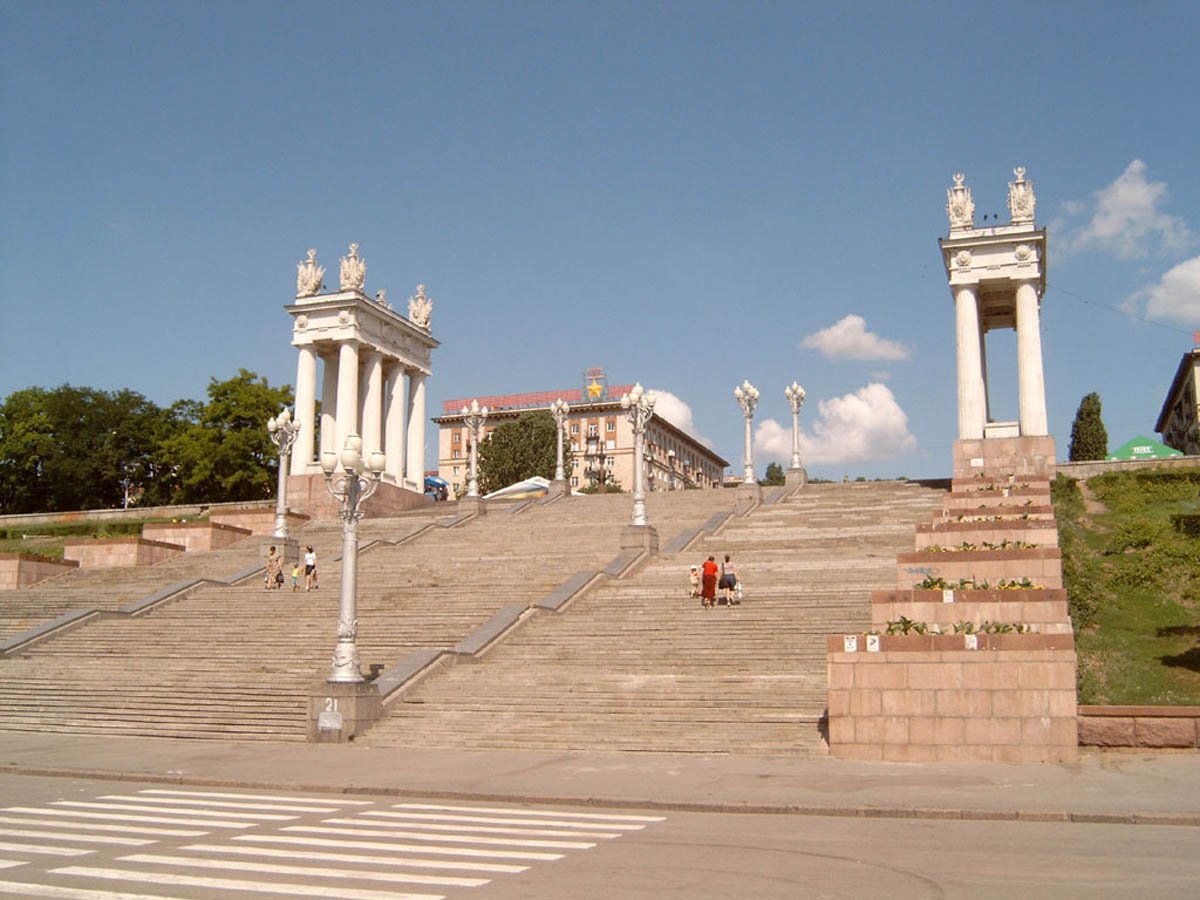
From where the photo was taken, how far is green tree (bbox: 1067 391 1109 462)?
60.1m

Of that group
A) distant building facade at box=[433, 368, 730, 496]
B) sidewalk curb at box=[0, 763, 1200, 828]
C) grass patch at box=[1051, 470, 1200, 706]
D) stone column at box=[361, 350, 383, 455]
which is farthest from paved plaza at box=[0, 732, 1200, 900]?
distant building facade at box=[433, 368, 730, 496]

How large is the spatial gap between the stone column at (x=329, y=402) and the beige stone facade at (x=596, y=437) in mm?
57630

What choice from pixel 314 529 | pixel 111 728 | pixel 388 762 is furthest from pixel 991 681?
pixel 314 529

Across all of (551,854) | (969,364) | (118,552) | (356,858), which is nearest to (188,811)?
(356,858)

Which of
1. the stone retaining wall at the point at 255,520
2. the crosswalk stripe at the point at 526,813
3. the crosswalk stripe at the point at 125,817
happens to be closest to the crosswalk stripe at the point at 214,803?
the crosswalk stripe at the point at 125,817

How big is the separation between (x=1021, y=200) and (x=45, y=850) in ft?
143

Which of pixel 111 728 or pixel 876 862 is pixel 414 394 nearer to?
pixel 111 728


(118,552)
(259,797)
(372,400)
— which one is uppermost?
(372,400)

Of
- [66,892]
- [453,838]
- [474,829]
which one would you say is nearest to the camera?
[66,892]

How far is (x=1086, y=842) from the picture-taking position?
10422 millimetres

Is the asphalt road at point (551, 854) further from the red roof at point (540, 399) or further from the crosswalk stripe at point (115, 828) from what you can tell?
the red roof at point (540, 399)

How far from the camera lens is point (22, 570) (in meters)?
37.9

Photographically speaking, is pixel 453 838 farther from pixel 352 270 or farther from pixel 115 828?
pixel 352 270

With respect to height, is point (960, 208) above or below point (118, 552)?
above
